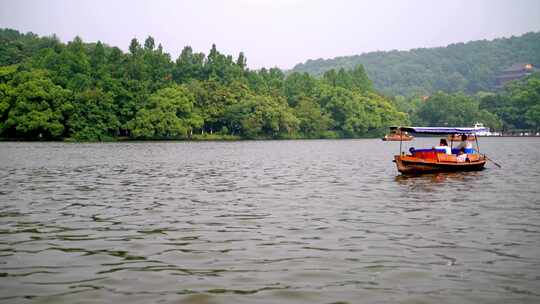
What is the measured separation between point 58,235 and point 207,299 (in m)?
6.55

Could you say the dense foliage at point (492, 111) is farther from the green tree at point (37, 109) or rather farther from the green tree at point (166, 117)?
the green tree at point (37, 109)

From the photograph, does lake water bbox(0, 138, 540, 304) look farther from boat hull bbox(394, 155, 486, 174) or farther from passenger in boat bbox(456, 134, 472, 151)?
passenger in boat bbox(456, 134, 472, 151)

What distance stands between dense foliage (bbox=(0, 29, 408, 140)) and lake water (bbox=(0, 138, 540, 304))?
79.9 meters

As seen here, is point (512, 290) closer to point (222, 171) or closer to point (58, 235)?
point (58, 235)

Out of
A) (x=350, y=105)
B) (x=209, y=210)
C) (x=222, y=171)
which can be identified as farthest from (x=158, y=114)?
(x=209, y=210)

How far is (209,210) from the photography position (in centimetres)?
1850

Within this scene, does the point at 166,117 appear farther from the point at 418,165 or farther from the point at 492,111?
the point at 492,111

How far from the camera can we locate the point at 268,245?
1298 centimetres

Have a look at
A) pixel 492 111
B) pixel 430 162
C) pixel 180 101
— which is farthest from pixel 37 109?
pixel 492 111

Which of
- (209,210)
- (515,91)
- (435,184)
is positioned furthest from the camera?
(515,91)

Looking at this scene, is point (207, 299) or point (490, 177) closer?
point (207, 299)

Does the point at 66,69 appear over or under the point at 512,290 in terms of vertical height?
over

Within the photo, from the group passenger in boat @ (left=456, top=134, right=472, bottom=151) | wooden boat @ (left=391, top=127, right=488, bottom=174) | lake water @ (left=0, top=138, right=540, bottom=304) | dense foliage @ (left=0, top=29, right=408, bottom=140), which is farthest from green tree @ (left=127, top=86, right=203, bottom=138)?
lake water @ (left=0, top=138, right=540, bottom=304)

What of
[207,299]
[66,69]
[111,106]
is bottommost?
[207,299]
